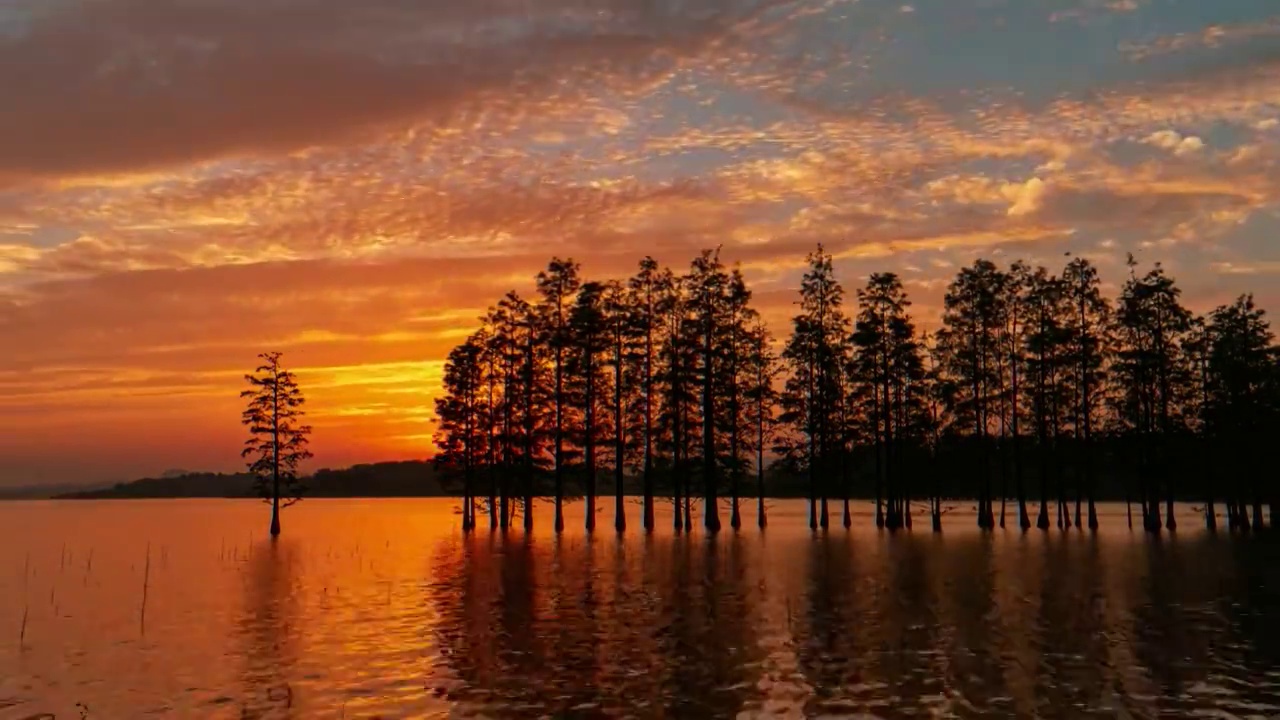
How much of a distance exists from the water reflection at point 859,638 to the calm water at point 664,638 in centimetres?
10

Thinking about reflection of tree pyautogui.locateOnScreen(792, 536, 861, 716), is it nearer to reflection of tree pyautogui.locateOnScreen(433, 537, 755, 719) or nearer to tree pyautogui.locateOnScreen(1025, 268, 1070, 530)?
reflection of tree pyautogui.locateOnScreen(433, 537, 755, 719)

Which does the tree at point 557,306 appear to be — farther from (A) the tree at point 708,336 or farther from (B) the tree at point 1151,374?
(B) the tree at point 1151,374

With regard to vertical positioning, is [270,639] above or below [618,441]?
below

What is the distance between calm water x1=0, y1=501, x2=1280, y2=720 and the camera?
1700 centimetres

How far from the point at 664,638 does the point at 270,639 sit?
1062 centimetres

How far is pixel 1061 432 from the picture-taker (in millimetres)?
79125

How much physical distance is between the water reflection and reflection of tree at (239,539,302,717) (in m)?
3.12

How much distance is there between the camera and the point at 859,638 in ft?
76.7

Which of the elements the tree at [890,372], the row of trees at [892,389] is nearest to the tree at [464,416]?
the row of trees at [892,389]

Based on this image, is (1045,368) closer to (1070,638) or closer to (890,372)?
(890,372)

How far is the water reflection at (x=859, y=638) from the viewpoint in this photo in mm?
16703

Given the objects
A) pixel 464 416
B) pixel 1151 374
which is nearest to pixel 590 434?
pixel 464 416

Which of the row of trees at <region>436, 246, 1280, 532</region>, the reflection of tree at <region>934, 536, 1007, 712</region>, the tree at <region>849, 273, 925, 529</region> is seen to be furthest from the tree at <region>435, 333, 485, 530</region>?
the reflection of tree at <region>934, 536, 1007, 712</region>

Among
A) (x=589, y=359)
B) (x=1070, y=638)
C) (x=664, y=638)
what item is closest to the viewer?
(x=1070, y=638)
